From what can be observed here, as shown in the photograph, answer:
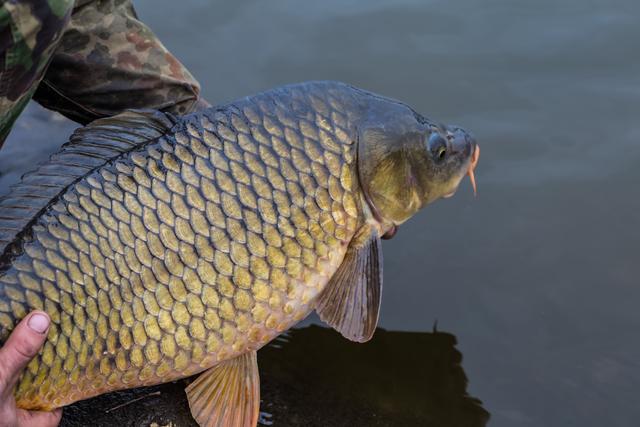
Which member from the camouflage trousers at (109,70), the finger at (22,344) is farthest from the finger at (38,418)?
the camouflage trousers at (109,70)

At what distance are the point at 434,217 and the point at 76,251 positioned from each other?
2135mm

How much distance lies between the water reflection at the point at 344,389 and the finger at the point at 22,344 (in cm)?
53

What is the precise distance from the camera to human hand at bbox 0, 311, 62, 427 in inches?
82.5

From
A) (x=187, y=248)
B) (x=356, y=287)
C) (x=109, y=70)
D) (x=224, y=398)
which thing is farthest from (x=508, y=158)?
(x=187, y=248)

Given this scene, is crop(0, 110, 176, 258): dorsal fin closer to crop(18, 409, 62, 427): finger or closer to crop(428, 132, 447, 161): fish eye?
crop(18, 409, 62, 427): finger

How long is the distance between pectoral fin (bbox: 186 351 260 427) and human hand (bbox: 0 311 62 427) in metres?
0.57

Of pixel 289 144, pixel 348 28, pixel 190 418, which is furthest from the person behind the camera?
pixel 348 28

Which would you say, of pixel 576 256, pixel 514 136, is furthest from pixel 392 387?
pixel 514 136

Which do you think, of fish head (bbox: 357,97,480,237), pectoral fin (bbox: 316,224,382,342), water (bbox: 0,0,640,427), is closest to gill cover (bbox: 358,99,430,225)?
fish head (bbox: 357,97,480,237)

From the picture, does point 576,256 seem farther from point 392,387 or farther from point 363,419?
point 363,419

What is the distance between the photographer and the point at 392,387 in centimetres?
304

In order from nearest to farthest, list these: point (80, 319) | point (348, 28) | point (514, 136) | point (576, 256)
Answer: point (80, 319), point (576, 256), point (514, 136), point (348, 28)

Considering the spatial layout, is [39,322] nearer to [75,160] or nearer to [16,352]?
[16,352]

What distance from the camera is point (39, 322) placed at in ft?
6.97
